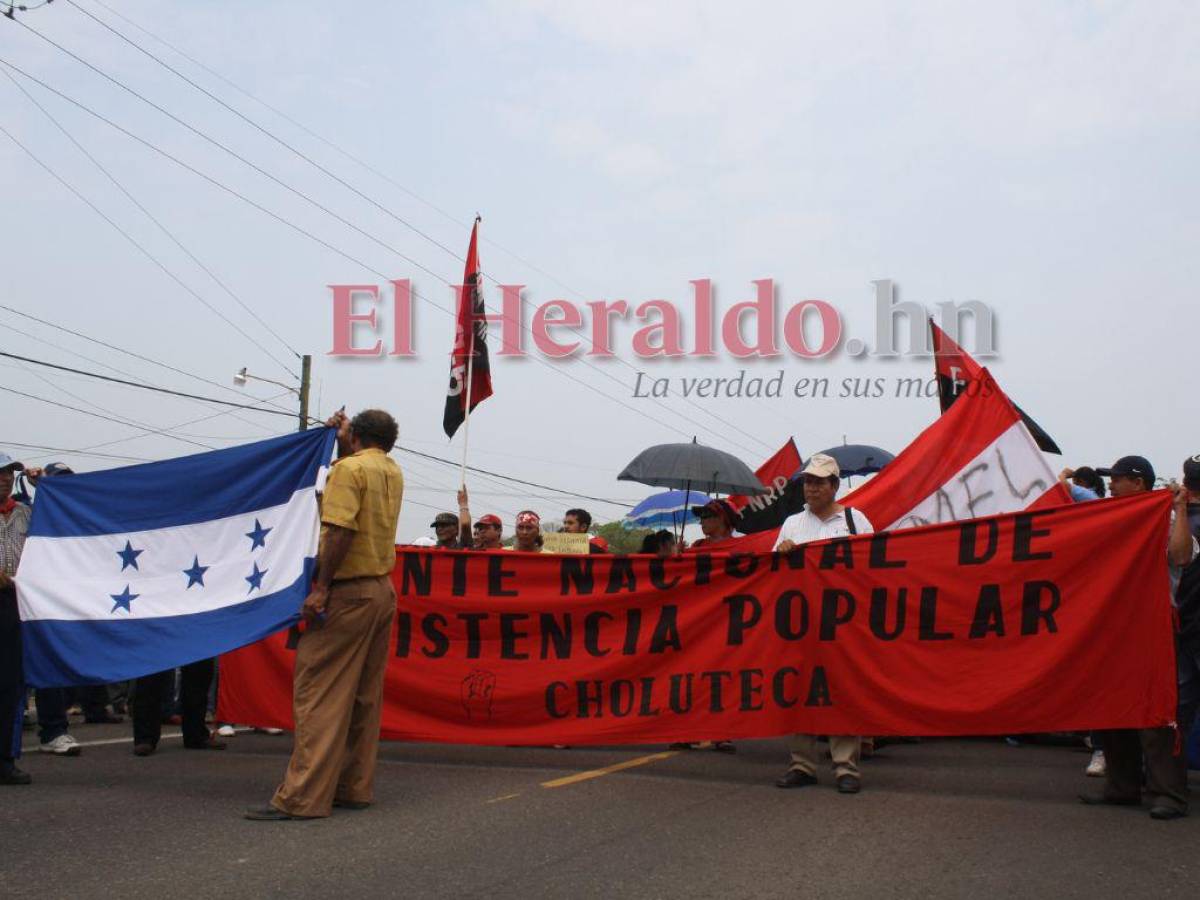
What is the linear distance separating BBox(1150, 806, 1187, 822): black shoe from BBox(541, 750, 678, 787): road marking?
3077 mm

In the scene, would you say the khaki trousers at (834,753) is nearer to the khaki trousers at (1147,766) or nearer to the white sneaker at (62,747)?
the khaki trousers at (1147,766)

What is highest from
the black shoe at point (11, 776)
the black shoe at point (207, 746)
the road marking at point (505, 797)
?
the black shoe at point (11, 776)

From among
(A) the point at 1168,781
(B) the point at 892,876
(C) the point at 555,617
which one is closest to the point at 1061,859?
(B) the point at 892,876

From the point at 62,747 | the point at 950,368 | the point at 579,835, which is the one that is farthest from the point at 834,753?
the point at 62,747

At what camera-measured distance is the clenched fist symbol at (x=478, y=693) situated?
794 centimetres

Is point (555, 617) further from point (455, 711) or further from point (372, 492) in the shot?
point (372, 492)

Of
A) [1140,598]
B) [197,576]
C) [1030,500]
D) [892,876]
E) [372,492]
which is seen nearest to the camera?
[892,876]

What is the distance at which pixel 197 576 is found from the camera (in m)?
7.36

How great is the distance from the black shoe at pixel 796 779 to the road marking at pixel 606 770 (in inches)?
43.3

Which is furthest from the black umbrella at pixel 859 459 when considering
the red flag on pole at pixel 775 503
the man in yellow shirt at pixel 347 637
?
the man in yellow shirt at pixel 347 637

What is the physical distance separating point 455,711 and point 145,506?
7.52 ft

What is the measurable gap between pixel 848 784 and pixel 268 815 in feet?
10.5

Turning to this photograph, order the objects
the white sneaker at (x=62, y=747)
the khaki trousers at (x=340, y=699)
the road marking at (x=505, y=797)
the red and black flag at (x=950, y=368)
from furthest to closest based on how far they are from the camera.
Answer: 1. the red and black flag at (x=950, y=368)
2. the white sneaker at (x=62, y=747)
3. the road marking at (x=505, y=797)
4. the khaki trousers at (x=340, y=699)

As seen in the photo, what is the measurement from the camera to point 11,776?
7051 mm
